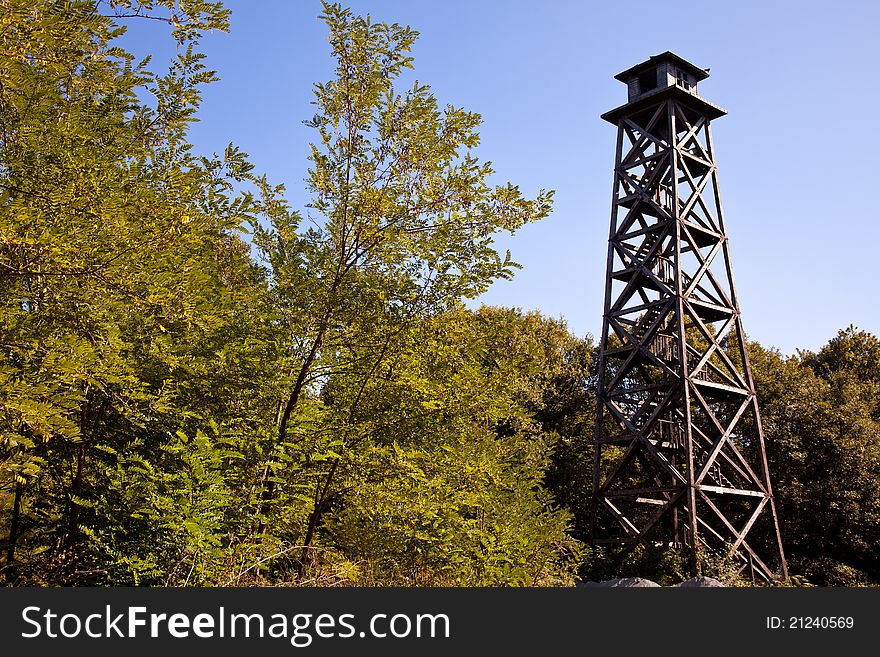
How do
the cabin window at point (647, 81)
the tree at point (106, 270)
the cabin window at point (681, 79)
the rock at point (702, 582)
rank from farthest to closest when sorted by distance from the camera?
the cabin window at point (647, 81), the cabin window at point (681, 79), the rock at point (702, 582), the tree at point (106, 270)

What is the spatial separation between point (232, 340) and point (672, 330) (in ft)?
53.0

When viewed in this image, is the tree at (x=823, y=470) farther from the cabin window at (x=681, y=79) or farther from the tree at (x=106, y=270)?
the tree at (x=106, y=270)

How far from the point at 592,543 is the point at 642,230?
29.0 ft

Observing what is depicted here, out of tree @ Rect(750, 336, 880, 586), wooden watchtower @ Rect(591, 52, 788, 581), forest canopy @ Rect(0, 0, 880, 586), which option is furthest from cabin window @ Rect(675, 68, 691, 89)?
forest canopy @ Rect(0, 0, 880, 586)

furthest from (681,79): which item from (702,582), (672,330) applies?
(702,582)

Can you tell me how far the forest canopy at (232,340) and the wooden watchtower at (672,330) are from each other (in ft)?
33.9

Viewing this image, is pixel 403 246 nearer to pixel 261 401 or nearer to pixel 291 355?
pixel 291 355

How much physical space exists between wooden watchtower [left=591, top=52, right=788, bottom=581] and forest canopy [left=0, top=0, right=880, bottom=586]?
10.3 meters

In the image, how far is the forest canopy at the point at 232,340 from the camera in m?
5.66

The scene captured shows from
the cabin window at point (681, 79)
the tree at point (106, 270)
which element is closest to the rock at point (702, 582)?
the tree at point (106, 270)

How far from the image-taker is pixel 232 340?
7680 mm

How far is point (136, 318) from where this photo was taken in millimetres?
6992

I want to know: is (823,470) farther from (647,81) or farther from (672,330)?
(647,81)

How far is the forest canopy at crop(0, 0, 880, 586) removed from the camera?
18.6 ft
